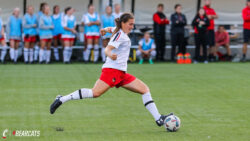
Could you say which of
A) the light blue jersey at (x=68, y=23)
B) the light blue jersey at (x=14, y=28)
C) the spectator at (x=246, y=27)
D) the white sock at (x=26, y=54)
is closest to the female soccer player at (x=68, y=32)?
the light blue jersey at (x=68, y=23)

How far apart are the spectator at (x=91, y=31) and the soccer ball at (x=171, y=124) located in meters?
11.7

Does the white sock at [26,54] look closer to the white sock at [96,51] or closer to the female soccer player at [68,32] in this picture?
the female soccer player at [68,32]

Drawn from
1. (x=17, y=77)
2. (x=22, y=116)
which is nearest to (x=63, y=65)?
(x=17, y=77)

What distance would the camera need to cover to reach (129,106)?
33.3ft

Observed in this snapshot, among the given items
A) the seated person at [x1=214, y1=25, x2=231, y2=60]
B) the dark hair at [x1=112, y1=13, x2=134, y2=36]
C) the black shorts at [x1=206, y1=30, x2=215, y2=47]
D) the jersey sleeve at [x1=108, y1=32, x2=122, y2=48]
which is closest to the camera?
the jersey sleeve at [x1=108, y1=32, x2=122, y2=48]

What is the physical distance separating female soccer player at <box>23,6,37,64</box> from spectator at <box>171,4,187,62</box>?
496 centimetres

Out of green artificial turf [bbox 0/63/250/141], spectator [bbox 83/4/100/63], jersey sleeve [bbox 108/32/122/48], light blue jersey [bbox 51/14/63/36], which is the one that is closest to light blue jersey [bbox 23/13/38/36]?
light blue jersey [bbox 51/14/63/36]

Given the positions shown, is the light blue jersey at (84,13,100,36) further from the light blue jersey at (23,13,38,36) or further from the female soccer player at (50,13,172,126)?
the female soccer player at (50,13,172,126)

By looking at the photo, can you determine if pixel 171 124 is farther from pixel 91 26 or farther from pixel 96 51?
pixel 96 51

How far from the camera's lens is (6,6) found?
68.8 ft

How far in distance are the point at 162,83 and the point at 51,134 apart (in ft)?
20.8

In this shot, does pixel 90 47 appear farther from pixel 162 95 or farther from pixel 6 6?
pixel 162 95

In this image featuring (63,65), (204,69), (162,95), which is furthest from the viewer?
(63,65)

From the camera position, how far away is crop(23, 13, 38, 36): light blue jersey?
750 inches
